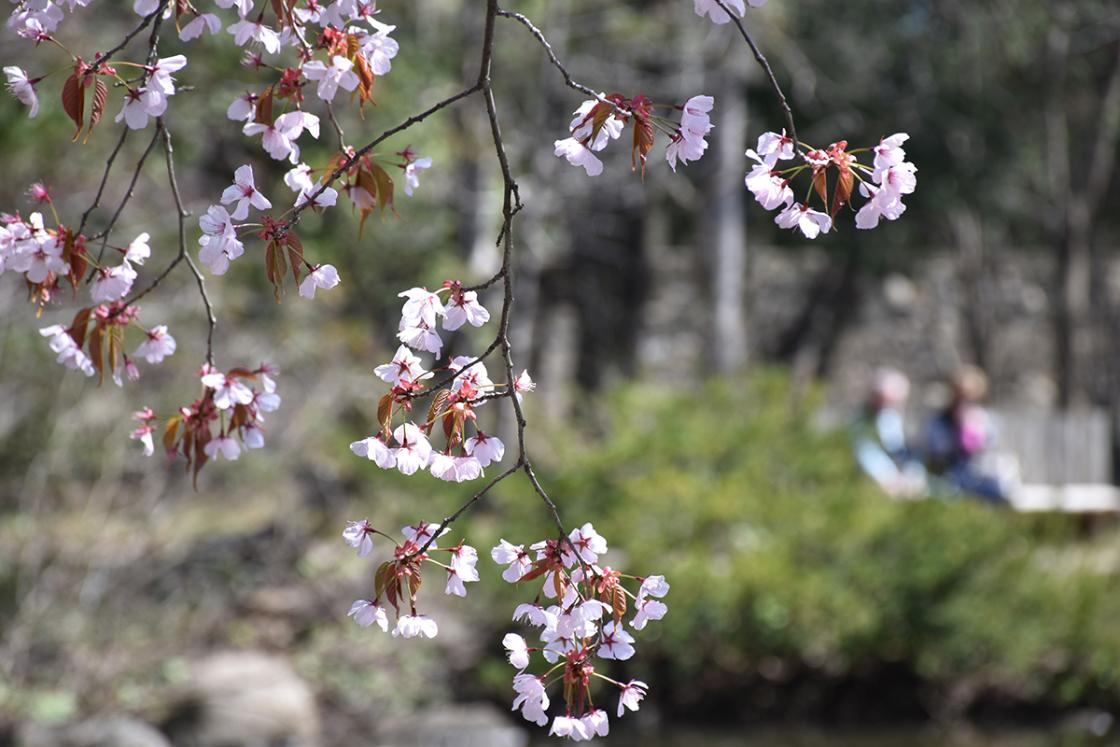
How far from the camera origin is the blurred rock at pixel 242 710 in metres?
6.68

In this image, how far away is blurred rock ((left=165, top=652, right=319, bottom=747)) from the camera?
6.68 m

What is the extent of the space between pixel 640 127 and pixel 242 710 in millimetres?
5551

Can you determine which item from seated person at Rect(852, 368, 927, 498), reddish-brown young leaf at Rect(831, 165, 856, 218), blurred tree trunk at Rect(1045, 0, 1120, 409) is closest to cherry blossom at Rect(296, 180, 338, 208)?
reddish-brown young leaf at Rect(831, 165, 856, 218)

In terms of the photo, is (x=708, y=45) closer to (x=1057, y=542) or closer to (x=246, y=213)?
(x=1057, y=542)

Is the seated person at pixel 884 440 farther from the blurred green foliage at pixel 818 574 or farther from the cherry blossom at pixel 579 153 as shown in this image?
the cherry blossom at pixel 579 153

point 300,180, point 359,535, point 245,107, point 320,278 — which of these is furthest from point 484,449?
point 245,107

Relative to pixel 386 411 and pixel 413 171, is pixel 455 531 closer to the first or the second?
pixel 413 171

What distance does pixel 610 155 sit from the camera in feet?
45.4

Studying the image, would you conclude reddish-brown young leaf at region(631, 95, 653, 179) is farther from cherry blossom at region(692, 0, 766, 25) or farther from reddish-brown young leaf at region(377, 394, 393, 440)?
reddish-brown young leaf at region(377, 394, 393, 440)

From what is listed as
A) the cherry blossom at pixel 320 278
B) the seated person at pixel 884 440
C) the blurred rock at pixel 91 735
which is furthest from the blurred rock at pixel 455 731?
the cherry blossom at pixel 320 278

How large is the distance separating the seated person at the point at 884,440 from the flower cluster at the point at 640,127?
20.8ft

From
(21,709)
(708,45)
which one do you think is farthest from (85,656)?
(708,45)

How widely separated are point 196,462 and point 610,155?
12184 mm

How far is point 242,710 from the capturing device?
6746mm
